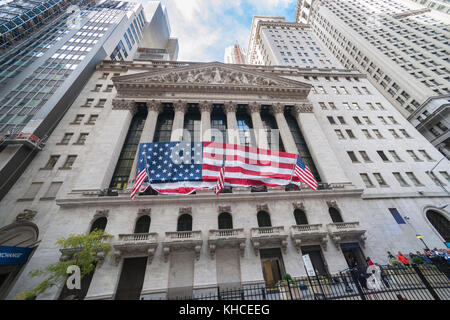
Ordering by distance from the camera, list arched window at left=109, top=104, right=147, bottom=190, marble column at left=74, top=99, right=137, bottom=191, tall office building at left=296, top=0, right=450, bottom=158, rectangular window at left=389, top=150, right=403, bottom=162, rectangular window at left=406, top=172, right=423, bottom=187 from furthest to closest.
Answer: tall office building at left=296, top=0, right=450, bottom=158
rectangular window at left=389, top=150, right=403, bottom=162
rectangular window at left=406, top=172, right=423, bottom=187
arched window at left=109, top=104, right=147, bottom=190
marble column at left=74, top=99, right=137, bottom=191

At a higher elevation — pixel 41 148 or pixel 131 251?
pixel 41 148

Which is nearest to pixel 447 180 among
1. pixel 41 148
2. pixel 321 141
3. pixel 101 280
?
pixel 321 141

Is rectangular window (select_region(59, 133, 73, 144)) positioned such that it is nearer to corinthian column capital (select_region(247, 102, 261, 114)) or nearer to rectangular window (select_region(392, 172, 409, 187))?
corinthian column capital (select_region(247, 102, 261, 114))

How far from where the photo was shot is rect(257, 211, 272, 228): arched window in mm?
19392

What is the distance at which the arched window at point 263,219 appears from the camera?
19392mm

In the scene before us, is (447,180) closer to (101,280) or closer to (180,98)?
(180,98)

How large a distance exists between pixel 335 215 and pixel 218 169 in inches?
599

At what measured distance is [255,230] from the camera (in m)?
17.7

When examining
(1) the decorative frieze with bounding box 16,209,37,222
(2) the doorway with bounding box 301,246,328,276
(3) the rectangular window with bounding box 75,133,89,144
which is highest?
(3) the rectangular window with bounding box 75,133,89,144

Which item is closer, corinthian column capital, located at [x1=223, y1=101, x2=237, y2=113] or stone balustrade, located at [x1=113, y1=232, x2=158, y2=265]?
stone balustrade, located at [x1=113, y1=232, x2=158, y2=265]

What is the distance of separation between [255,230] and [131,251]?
39.6ft

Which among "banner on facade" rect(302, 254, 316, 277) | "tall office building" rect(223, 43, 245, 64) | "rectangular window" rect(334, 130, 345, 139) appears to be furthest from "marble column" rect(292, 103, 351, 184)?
"tall office building" rect(223, 43, 245, 64)

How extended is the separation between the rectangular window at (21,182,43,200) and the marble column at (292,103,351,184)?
35808 millimetres

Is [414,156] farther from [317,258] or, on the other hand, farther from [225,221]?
[225,221]
